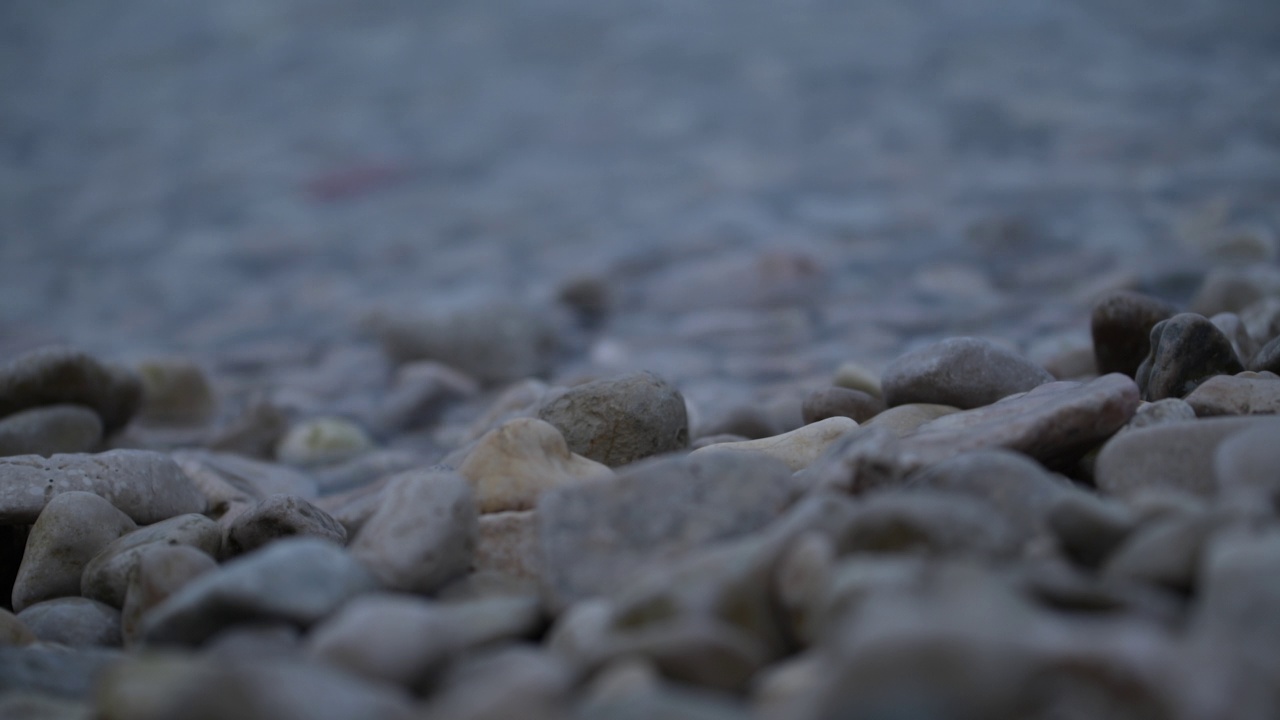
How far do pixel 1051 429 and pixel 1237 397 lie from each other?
0.38m

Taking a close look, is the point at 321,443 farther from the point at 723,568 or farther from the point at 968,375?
the point at 723,568

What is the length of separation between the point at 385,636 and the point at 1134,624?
0.62 m

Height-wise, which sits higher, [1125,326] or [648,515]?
[648,515]

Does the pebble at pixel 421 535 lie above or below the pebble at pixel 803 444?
above

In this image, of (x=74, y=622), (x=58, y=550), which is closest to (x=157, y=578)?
(x=74, y=622)

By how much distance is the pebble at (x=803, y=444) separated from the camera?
1606mm

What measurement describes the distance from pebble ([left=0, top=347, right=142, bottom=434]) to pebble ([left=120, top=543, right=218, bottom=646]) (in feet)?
4.32

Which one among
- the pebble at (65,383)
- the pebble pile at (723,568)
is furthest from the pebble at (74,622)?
the pebble at (65,383)

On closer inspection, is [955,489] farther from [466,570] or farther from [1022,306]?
[1022,306]

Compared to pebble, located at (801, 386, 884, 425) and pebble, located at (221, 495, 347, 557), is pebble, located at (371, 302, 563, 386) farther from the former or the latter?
pebble, located at (221, 495, 347, 557)

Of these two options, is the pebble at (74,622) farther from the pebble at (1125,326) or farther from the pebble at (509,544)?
the pebble at (1125,326)

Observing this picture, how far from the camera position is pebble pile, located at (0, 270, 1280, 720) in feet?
2.48

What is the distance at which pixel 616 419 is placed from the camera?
66.4 inches

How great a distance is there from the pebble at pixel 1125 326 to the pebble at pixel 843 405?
1.62 ft
